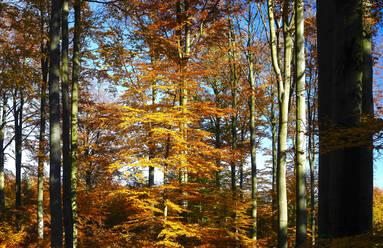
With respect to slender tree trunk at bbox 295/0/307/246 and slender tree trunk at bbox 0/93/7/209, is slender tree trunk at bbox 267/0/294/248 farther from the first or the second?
slender tree trunk at bbox 0/93/7/209

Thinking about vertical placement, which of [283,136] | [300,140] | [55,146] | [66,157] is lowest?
[66,157]

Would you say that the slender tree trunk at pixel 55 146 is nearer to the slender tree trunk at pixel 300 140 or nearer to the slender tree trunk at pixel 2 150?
the slender tree trunk at pixel 300 140

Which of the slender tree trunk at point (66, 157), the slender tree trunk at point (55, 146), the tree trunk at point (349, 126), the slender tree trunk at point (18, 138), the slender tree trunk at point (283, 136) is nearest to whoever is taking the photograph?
the tree trunk at point (349, 126)

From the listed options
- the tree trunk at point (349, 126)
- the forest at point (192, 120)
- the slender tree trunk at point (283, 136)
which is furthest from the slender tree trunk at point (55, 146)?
the tree trunk at point (349, 126)

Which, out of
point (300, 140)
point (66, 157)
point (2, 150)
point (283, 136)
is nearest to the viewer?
point (300, 140)

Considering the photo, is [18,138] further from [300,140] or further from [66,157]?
[300,140]

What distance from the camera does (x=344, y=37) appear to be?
3791 mm

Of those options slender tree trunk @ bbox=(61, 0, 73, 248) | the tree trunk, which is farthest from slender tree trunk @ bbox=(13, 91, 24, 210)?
the tree trunk

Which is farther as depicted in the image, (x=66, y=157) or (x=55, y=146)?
(x=66, y=157)

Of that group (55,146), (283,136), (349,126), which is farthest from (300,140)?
(55,146)

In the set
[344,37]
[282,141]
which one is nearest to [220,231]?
[282,141]

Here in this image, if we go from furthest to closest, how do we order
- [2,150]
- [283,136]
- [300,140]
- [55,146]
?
[2,150] < [283,136] < [55,146] < [300,140]

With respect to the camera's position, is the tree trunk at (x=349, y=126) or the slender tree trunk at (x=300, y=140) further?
the slender tree trunk at (x=300, y=140)

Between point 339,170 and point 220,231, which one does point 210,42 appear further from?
point 339,170
